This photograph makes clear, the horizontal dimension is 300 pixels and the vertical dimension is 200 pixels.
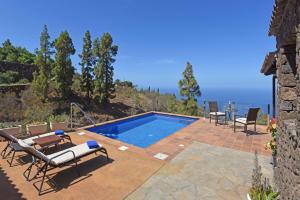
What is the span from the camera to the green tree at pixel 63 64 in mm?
12578

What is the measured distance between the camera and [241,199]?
3129mm

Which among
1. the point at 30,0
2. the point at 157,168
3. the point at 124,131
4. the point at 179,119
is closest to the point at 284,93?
the point at 157,168

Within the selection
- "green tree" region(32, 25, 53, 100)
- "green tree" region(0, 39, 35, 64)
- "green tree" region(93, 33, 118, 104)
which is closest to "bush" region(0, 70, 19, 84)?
"green tree" region(0, 39, 35, 64)

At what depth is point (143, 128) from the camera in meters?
9.94

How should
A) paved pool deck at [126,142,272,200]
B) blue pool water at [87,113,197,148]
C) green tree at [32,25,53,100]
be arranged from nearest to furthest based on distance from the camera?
paved pool deck at [126,142,272,200]
blue pool water at [87,113,197,148]
green tree at [32,25,53,100]

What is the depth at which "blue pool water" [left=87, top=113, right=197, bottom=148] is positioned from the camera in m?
8.22

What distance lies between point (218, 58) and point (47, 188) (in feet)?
129

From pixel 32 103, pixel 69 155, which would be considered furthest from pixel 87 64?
pixel 69 155

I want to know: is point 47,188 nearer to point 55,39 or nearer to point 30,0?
point 30,0

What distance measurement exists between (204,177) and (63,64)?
12475 millimetres

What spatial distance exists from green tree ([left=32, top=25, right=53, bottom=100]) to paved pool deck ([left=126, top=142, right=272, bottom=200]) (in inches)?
430

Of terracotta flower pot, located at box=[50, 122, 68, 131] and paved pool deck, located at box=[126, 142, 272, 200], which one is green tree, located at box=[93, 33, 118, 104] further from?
paved pool deck, located at box=[126, 142, 272, 200]

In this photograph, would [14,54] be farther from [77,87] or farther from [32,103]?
[32,103]

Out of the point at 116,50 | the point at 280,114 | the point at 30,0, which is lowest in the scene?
the point at 280,114
